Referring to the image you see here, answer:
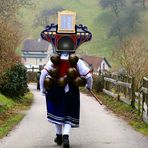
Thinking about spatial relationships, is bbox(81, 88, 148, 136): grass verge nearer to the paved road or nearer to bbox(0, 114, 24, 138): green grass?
the paved road

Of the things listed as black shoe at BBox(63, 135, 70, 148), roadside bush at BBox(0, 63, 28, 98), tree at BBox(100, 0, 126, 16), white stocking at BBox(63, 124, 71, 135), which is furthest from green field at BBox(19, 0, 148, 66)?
black shoe at BBox(63, 135, 70, 148)

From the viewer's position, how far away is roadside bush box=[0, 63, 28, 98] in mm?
21764

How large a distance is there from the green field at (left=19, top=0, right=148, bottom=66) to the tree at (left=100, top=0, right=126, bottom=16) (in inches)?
62.2

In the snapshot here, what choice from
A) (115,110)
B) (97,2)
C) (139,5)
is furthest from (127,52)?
(97,2)

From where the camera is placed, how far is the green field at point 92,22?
119250 millimetres

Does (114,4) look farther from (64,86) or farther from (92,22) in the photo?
(64,86)

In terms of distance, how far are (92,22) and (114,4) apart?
35.6 ft

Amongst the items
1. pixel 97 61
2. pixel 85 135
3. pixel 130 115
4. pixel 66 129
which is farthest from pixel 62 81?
pixel 97 61

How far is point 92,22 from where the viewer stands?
139625 mm

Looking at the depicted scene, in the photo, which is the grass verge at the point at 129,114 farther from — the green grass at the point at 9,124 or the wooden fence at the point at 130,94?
the green grass at the point at 9,124

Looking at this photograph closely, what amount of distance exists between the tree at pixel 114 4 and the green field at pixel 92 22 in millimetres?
1580

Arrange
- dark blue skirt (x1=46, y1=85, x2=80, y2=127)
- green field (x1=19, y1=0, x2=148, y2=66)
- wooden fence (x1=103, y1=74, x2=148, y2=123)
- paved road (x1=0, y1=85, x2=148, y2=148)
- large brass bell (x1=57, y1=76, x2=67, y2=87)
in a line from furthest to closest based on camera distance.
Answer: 1. green field (x1=19, y1=0, x2=148, y2=66)
2. wooden fence (x1=103, y1=74, x2=148, y2=123)
3. paved road (x1=0, y1=85, x2=148, y2=148)
4. dark blue skirt (x1=46, y1=85, x2=80, y2=127)
5. large brass bell (x1=57, y1=76, x2=67, y2=87)

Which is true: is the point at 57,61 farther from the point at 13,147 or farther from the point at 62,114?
the point at 13,147

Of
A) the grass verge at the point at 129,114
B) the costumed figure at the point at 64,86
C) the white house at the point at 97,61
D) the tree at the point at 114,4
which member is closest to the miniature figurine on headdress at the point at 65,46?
the costumed figure at the point at 64,86
